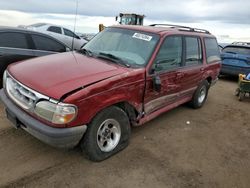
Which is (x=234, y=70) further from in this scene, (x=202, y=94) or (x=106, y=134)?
(x=106, y=134)

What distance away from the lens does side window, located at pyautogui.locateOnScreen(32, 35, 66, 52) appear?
6532 mm

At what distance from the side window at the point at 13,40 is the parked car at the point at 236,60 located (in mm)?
7948

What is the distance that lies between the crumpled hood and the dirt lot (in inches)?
40.7

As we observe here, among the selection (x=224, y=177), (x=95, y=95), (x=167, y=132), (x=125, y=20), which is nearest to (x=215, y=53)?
(x=167, y=132)

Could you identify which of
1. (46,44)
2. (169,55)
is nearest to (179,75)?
(169,55)

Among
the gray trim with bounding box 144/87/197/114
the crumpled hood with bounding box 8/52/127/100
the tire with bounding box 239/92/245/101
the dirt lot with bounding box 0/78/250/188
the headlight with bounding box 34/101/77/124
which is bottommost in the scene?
the dirt lot with bounding box 0/78/250/188

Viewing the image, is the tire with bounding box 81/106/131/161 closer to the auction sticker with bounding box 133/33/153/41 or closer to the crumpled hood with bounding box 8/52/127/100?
the crumpled hood with bounding box 8/52/127/100

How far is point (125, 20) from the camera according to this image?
64.2 ft

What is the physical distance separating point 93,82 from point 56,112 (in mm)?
A: 643

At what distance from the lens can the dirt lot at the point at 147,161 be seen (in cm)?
340

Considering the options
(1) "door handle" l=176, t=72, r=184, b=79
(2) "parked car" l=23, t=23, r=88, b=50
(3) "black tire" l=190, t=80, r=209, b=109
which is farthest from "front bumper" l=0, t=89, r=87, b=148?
(2) "parked car" l=23, t=23, r=88, b=50

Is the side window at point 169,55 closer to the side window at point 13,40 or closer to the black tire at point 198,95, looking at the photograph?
the black tire at point 198,95

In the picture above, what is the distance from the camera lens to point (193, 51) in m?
5.77

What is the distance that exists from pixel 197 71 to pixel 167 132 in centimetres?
165
